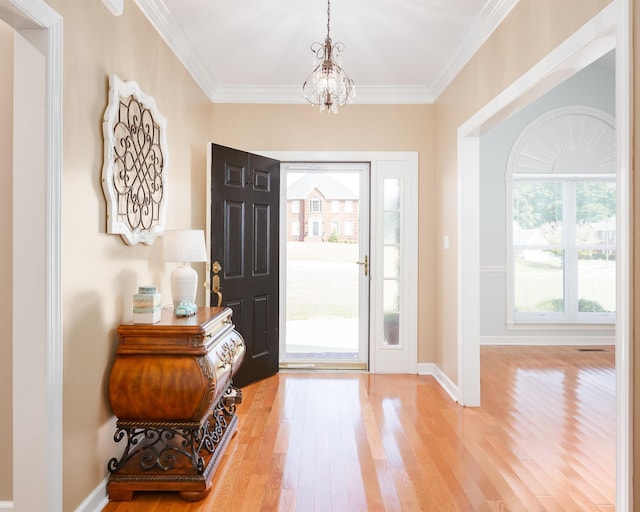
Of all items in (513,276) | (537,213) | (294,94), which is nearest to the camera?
(294,94)

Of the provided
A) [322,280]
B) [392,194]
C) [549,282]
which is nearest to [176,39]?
[392,194]

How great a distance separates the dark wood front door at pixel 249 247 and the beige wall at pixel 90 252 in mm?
1137

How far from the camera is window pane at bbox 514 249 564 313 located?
6.19m

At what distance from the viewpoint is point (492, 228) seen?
240 inches

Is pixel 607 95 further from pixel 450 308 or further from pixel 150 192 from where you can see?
pixel 150 192

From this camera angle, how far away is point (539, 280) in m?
6.21

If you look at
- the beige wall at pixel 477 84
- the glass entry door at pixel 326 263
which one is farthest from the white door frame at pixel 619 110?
the glass entry door at pixel 326 263

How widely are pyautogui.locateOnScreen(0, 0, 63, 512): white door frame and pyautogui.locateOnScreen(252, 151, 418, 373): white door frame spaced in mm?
2931

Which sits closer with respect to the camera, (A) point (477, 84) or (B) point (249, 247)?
(A) point (477, 84)

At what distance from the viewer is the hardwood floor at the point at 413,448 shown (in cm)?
231

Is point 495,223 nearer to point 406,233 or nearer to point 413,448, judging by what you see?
point 406,233

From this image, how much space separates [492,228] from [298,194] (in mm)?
2599

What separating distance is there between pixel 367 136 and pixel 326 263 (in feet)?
5.75

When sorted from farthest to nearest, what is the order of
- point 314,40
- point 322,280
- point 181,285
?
point 322,280 < point 314,40 < point 181,285
